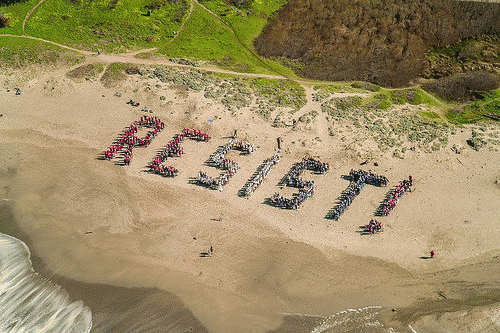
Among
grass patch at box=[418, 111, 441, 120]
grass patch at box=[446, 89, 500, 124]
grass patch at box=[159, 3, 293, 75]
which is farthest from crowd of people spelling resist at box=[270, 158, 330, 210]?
grass patch at box=[159, 3, 293, 75]

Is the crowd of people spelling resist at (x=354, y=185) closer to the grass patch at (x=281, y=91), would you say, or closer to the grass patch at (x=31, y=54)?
the grass patch at (x=281, y=91)

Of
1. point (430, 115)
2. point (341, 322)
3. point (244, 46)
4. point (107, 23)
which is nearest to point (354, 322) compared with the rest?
point (341, 322)

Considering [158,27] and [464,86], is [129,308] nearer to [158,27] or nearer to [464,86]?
[158,27]

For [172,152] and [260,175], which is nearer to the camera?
[260,175]

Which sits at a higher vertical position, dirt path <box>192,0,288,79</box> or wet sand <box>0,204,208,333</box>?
dirt path <box>192,0,288,79</box>

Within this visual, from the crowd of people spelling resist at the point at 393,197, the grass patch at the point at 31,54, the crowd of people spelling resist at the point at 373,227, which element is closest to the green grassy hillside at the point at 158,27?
the grass patch at the point at 31,54

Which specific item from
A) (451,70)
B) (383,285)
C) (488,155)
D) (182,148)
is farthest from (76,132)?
(451,70)

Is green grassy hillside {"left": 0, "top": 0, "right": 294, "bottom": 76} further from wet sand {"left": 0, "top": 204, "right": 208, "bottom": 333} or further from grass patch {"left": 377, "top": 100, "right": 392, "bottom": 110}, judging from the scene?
wet sand {"left": 0, "top": 204, "right": 208, "bottom": 333}
